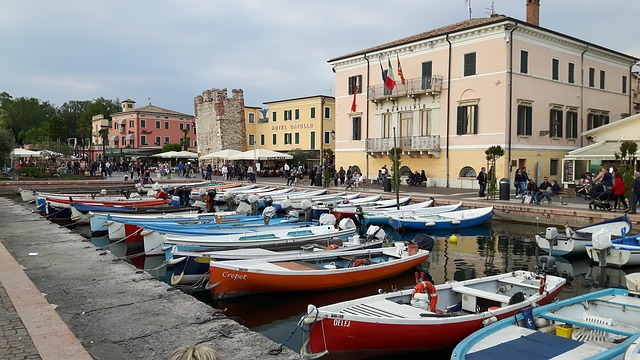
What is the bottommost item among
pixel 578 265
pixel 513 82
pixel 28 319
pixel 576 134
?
pixel 578 265

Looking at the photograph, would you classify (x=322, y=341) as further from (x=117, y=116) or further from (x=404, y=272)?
(x=117, y=116)

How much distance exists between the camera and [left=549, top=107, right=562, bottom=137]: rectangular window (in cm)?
3506

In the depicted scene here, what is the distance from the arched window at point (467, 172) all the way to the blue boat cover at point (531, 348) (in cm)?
2787

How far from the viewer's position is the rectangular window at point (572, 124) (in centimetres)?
3634

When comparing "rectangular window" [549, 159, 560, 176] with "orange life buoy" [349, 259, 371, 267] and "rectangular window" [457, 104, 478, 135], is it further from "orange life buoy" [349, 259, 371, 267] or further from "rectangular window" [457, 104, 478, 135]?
"orange life buoy" [349, 259, 371, 267]

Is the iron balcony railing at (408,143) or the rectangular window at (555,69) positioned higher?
the rectangular window at (555,69)

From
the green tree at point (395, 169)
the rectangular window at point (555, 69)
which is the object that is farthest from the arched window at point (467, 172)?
the rectangular window at point (555, 69)

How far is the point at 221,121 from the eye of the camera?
196ft

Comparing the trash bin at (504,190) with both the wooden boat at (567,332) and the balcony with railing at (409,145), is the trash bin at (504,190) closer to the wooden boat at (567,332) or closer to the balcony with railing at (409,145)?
the balcony with railing at (409,145)

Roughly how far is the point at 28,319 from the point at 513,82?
31.7 meters

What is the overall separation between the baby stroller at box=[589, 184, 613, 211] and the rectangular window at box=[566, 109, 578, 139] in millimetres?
15556

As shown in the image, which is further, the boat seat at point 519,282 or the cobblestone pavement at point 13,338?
the boat seat at point 519,282

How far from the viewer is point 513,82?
32281mm

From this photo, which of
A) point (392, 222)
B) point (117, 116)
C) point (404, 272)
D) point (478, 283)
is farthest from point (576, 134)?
point (117, 116)
